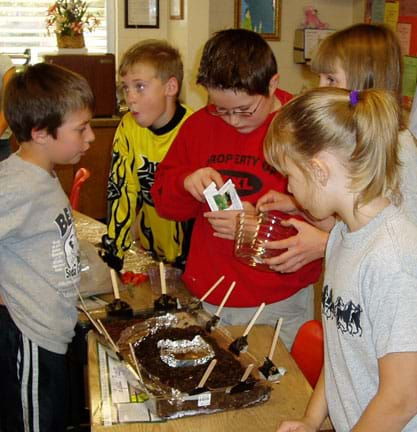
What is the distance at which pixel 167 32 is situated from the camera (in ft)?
17.4

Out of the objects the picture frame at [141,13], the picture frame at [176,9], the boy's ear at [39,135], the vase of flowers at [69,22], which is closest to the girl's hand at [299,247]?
the boy's ear at [39,135]

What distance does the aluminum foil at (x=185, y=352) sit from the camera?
1.55m

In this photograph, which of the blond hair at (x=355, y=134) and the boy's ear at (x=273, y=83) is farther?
the boy's ear at (x=273, y=83)

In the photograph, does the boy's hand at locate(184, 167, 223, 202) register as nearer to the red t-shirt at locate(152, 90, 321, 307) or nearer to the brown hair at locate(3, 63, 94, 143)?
the red t-shirt at locate(152, 90, 321, 307)

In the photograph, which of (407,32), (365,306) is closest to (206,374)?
(365,306)

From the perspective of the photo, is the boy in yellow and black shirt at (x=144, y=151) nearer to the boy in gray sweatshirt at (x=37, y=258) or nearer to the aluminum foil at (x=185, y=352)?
the boy in gray sweatshirt at (x=37, y=258)

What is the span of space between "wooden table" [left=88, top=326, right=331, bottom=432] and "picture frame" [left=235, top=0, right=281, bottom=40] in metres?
3.26

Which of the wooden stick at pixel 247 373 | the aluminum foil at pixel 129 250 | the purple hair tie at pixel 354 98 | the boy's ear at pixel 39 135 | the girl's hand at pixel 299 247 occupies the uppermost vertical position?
the purple hair tie at pixel 354 98

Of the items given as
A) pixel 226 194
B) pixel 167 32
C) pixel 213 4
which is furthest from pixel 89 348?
pixel 167 32

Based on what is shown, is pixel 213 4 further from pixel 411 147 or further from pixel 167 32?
pixel 411 147

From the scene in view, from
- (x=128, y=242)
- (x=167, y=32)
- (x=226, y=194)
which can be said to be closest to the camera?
(x=226, y=194)

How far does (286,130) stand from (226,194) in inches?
25.6

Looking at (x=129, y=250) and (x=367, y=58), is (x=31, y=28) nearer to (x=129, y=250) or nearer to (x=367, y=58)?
(x=129, y=250)

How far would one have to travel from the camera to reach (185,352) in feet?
5.25
